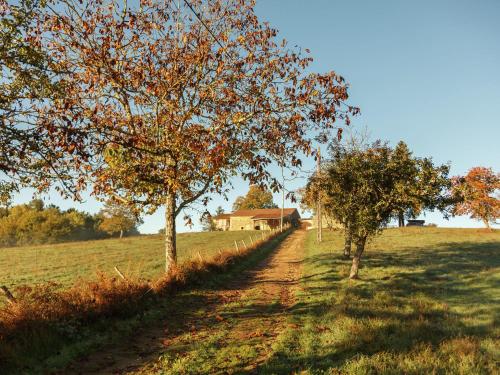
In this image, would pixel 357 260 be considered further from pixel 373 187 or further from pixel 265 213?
pixel 265 213

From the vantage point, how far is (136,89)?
50.0 ft

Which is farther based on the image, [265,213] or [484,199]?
[265,213]

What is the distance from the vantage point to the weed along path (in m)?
7.99

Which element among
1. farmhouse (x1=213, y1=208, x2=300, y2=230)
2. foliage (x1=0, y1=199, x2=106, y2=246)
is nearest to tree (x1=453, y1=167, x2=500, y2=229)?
farmhouse (x1=213, y1=208, x2=300, y2=230)

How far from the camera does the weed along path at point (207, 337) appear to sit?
799 cm

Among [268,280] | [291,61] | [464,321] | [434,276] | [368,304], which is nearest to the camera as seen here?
[464,321]

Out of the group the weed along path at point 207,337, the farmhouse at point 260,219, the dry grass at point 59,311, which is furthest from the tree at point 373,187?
the farmhouse at point 260,219

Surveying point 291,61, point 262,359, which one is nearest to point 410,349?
point 262,359

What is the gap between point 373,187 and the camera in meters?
19.1

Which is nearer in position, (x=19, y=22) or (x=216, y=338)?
(x=19, y=22)

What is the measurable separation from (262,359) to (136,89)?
468 inches

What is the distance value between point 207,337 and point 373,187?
12673mm

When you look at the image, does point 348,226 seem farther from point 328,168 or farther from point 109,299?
point 109,299

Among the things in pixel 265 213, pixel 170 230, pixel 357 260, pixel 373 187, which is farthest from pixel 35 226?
pixel 373 187
